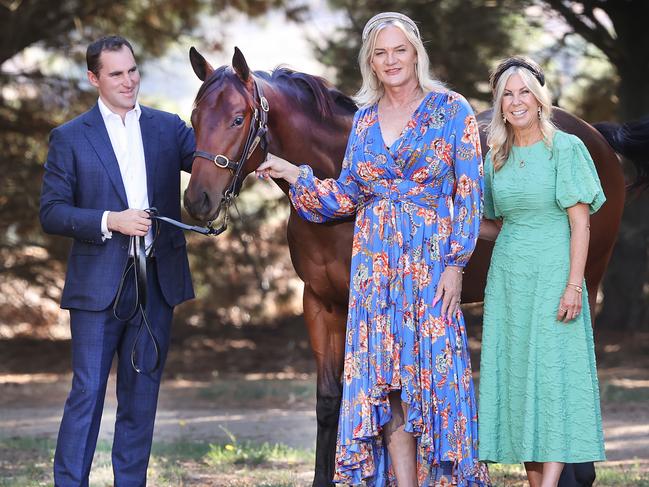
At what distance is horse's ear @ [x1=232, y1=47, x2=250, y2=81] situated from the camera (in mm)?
3930

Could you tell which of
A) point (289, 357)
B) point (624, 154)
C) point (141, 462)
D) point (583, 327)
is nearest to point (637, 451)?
point (624, 154)

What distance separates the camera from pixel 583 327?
379 cm

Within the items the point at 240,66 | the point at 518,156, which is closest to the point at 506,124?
the point at 518,156

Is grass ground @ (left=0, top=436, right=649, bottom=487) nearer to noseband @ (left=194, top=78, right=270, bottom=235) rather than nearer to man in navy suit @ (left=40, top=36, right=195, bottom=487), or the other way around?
man in navy suit @ (left=40, top=36, right=195, bottom=487)

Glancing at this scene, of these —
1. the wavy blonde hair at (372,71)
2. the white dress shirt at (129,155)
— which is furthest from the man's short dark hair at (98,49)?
the wavy blonde hair at (372,71)

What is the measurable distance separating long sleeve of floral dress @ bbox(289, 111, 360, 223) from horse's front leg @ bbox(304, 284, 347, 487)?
2.17 feet

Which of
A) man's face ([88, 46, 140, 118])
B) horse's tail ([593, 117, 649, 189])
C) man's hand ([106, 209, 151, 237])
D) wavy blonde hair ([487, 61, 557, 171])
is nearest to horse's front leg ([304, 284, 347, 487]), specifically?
man's hand ([106, 209, 151, 237])

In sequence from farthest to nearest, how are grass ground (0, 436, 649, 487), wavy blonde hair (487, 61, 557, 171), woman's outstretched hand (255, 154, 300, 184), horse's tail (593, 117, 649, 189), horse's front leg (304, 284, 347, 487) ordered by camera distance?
horse's tail (593, 117, 649, 189) < grass ground (0, 436, 649, 487) < horse's front leg (304, 284, 347, 487) < woman's outstretched hand (255, 154, 300, 184) < wavy blonde hair (487, 61, 557, 171)

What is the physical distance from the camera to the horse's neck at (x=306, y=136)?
4242 mm

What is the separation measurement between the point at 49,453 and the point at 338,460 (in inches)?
114

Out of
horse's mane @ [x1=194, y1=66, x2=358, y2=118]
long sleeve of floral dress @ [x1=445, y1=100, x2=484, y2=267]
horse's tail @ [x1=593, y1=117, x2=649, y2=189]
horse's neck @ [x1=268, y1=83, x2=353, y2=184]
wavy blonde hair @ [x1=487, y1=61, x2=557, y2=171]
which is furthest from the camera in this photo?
horse's tail @ [x1=593, y1=117, x2=649, y2=189]

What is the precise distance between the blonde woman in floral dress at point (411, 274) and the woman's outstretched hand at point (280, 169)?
0.88 feet

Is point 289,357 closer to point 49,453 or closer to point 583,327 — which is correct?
point 49,453

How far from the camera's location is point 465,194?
364 centimetres
